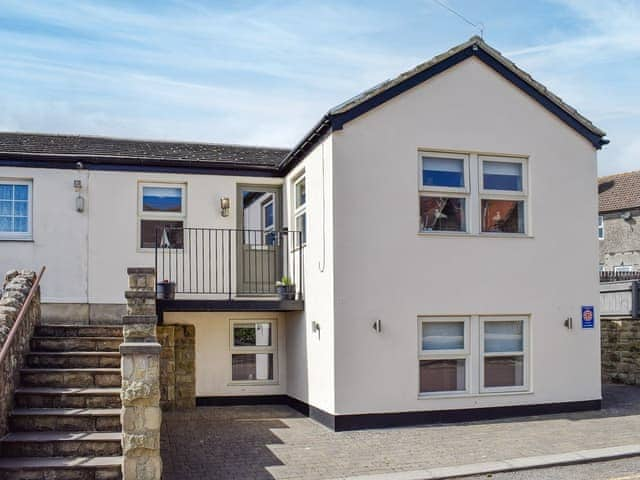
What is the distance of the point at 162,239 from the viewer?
1430 cm

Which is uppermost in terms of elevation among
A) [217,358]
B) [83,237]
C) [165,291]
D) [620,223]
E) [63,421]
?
[620,223]

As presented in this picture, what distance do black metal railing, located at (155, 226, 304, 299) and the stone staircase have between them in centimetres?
354

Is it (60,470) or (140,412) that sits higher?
(140,412)

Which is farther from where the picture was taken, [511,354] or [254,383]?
[254,383]

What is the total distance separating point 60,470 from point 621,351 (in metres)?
12.8

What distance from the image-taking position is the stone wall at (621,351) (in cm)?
1579

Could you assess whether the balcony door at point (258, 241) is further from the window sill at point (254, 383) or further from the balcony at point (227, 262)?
the window sill at point (254, 383)

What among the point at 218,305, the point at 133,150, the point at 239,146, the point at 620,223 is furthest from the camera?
the point at 620,223

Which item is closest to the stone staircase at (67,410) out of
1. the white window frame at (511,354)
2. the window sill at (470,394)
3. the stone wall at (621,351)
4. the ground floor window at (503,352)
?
the window sill at (470,394)

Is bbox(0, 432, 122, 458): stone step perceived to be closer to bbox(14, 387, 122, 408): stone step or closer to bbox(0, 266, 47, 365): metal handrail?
bbox(14, 387, 122, 408): stone step

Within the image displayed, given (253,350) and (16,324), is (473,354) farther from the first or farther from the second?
(16,324)

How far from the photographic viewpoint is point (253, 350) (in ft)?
47.7

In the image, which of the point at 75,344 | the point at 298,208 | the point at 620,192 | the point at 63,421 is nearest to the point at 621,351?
the point at 298,208

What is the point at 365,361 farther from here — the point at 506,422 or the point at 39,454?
the point at 39,454
